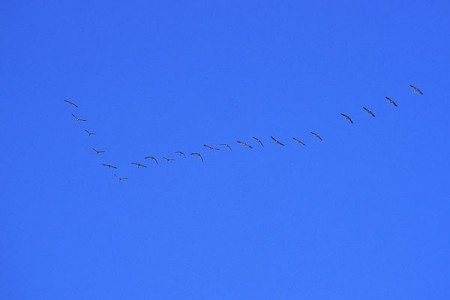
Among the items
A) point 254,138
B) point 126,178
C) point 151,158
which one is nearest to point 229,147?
point 254,138

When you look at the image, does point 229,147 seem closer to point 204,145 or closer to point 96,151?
point 204,145

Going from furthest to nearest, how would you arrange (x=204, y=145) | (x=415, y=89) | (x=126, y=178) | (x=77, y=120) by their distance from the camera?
(x=126, y=178) < (x=77, y=120) < (x=204, y=145) < (x=415, y=89)

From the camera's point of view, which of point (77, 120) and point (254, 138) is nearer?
point (254, 138)

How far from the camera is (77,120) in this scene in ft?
83.4

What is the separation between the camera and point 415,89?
19.1 meters

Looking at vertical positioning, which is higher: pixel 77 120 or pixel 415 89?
pixel 77 120

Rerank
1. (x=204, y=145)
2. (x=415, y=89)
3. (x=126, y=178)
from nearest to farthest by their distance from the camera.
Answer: (x=415, y=89)
(x=204, y=145)
(x=126, y=178)

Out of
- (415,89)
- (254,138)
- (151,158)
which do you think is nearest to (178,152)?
(151,158)

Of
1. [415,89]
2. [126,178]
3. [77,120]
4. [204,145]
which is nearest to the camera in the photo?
[415,89]

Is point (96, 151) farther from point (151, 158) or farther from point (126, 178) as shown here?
point (151, 158)

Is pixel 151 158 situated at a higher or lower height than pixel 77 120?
lower

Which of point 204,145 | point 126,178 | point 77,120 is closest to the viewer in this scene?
point 204,145

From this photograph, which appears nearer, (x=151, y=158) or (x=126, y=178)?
(x=151, y=158)

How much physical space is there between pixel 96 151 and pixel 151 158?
382 centimetres
